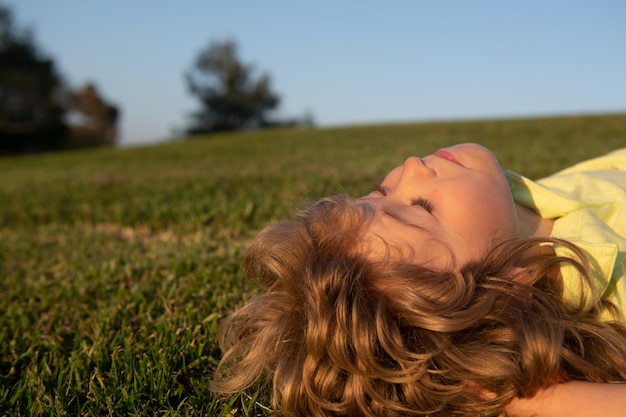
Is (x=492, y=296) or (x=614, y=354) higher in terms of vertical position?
(x=492, y=296)

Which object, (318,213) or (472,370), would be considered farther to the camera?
(318,213)

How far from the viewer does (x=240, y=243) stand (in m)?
3.53

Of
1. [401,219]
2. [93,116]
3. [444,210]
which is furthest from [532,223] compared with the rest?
[93,116]

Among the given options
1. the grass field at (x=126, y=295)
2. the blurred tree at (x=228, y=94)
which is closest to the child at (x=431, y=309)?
the grass field at (x=126, y=295)

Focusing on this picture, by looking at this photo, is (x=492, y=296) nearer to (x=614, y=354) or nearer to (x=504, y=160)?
(x=614, y=354)

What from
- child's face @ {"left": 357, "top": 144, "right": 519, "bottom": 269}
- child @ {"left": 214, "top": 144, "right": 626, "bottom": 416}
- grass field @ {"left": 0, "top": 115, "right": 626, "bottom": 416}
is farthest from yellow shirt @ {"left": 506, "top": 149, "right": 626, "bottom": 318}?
grass field @ {"left": 0, "top": 115, "right": 626, "bottom": 416}

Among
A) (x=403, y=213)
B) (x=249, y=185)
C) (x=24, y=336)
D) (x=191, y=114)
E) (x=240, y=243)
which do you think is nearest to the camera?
(x=403, y=213)

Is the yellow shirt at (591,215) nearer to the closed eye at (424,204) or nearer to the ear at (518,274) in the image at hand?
the ear at (518,274)

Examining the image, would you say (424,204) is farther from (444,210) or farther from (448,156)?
(448,156)

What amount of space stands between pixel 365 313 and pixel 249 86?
184 feet

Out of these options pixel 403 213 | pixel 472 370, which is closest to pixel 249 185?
pixel 403 213

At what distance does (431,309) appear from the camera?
65.7 inches

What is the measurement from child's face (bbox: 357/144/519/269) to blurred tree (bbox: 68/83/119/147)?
43871 mm

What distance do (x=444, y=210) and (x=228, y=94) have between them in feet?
180
